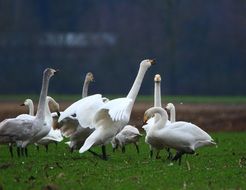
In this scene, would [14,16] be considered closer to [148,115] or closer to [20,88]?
[20,88]

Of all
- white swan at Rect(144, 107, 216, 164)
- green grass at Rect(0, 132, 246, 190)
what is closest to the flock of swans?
white swan at Rect(144, 107, 216, 164)

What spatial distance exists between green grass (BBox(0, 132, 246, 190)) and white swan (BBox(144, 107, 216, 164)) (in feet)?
0.94

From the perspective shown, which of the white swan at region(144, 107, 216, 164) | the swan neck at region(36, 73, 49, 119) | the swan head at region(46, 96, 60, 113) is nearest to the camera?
the white swan at region(144, 107, 216, 164)

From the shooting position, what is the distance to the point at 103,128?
53.0ft

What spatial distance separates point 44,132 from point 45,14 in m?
65.6

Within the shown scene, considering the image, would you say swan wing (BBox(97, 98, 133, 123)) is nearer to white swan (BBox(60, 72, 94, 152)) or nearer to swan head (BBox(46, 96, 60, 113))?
white swan (BBox(60, 72, 94, 152))

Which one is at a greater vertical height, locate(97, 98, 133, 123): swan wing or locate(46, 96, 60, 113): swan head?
locate(97, 98, 133, 123): swan wing

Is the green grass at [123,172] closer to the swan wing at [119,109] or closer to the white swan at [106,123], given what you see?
the white swan at [106,123]

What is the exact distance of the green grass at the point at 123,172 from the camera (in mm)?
12023

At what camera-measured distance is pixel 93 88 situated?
228 ft

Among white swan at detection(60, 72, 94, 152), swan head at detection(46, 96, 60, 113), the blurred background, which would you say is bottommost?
the blurred background

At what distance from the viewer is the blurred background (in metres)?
68.8

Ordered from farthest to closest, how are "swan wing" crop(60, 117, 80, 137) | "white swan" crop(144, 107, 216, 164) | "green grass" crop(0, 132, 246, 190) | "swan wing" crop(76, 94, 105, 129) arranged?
"swan wing" crop(60, 117, 80, 137) → "swan wing" crop(76, 94, 105, 129) → "white swan" crop(144, 107, 216, 164) → "green grass" crop(0, 132, 246, 190)

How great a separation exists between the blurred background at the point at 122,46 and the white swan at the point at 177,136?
50499mm
